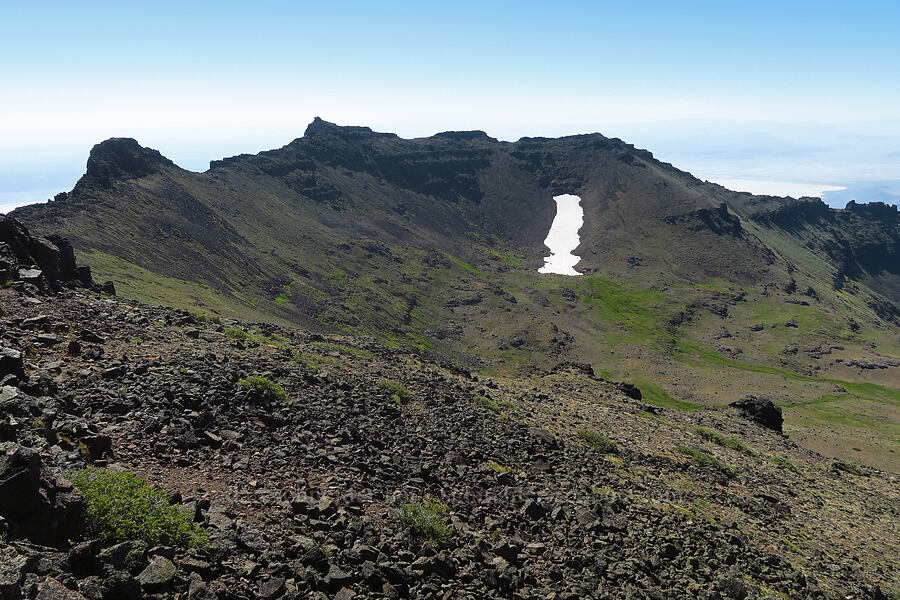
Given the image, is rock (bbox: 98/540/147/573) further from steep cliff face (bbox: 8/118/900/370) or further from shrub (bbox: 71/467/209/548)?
→ steep cliff face (bbox: 8/118/900/370)

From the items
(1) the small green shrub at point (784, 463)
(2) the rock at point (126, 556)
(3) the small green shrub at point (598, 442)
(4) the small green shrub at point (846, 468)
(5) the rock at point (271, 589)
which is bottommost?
(4) the small green shrub at point (846, 468)

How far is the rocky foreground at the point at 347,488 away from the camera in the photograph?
33.2 feet

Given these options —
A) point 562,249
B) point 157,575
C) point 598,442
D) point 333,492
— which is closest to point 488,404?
point 598,442

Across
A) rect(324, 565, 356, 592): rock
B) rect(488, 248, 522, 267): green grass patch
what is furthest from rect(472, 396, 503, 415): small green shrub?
rect(488, 248, 522, 267): green grass patch

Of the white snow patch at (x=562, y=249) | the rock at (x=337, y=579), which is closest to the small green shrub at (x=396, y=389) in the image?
the rock at (x=337, y=579)

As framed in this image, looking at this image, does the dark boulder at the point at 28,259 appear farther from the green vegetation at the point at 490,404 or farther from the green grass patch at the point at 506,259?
the green grass patch at the point at 506,259

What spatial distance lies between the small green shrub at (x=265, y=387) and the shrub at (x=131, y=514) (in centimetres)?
914

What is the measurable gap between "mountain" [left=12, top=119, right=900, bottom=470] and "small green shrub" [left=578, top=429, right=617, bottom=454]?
4073 centimetres

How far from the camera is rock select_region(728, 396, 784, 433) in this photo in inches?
2038

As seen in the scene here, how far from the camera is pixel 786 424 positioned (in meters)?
73.1

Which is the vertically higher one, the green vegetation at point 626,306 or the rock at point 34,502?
the rock at point 34,502

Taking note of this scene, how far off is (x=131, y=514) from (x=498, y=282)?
5619 inches

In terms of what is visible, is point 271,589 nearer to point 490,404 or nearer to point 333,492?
point 333,492

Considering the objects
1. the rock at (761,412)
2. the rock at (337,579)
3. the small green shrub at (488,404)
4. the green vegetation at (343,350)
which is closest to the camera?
the rock at (337,579)
